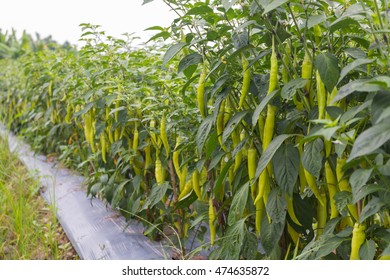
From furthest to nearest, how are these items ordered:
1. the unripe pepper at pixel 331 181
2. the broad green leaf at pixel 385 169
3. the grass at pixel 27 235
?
the grass at pixel 27 235, the unripe pepper at pixel 331 181, the broad green leaf at pixel 385 169

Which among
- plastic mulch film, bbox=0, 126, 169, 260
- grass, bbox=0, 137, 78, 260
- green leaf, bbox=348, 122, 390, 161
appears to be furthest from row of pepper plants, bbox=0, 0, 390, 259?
grass, bbox=0, 137, 78, 260

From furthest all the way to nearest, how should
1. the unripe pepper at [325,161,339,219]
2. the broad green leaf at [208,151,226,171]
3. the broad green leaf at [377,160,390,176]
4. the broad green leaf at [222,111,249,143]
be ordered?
the broad green leaf at [208,151,226,171] < the broad green leaf at [222,111,249,143] < the unripe pepper at [325,161,339,219] < the broad green leaf at [377,160,390,176]

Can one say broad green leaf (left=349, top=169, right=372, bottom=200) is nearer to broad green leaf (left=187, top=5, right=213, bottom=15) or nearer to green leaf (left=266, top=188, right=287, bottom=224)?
green leaf (left=266, top=188, right=287, bottom=224)

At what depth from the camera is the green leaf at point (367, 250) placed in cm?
106

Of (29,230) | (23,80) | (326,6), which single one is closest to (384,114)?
(326,6)

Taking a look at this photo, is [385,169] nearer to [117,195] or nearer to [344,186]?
[344,186]

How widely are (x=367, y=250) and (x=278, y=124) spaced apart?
1.40ft

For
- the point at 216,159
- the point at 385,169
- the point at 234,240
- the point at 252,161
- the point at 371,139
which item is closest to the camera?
the point at 371,139

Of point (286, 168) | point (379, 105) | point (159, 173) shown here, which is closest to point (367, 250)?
point (286, 168)

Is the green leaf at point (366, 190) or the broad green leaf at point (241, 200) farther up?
the green leaf at point (366, 190)

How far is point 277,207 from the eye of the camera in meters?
1.28

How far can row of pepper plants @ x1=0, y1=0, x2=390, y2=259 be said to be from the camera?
105 cm

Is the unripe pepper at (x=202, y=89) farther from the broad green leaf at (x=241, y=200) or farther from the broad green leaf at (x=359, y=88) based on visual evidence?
the broad green leaf at (x=359, y=88)

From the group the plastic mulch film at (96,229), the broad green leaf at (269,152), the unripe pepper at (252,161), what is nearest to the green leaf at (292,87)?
the broad green leaf at (269,152)
